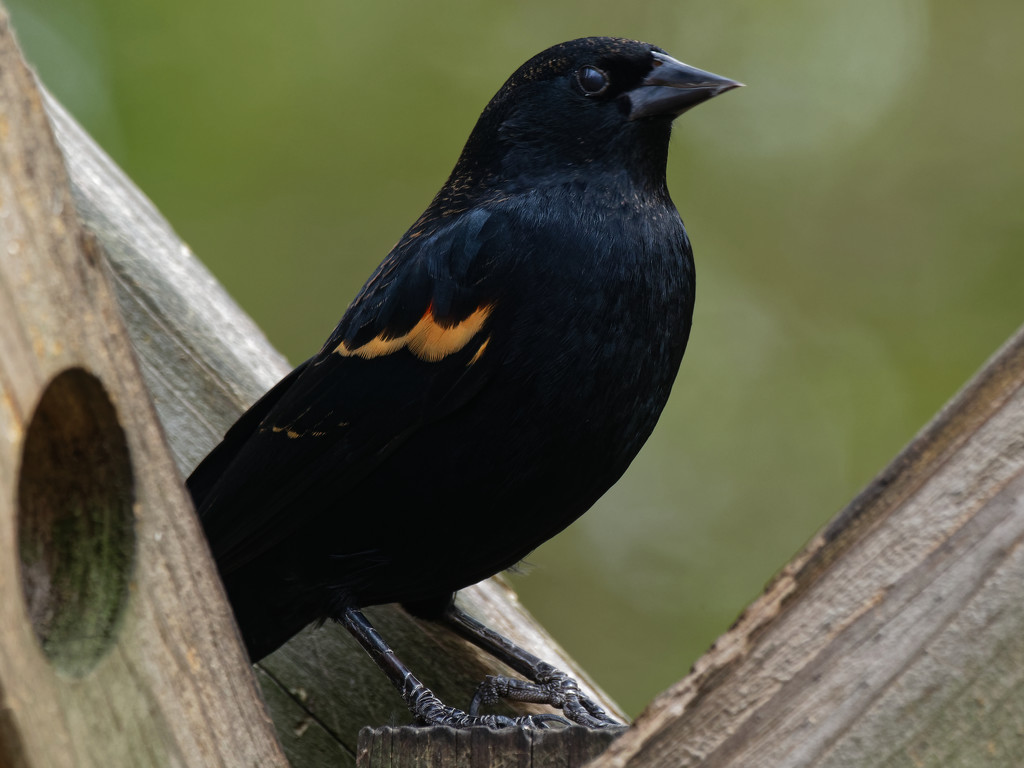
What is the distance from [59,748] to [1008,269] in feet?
21.5

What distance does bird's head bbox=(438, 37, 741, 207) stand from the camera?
2.62 m

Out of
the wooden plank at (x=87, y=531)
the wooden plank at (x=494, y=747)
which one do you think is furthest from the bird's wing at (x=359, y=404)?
the wooden plank at (x=87, y=531)

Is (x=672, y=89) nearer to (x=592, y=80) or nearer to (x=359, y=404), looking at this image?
(x=592, y=80)

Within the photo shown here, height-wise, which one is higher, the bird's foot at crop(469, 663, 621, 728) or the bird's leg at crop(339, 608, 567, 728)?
the bird's leg at crop(339, 608, 567, 728)

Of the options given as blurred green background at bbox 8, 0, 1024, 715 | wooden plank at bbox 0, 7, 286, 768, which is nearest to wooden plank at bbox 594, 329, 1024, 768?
wooden plank at bbox 0, 7, 286, 768

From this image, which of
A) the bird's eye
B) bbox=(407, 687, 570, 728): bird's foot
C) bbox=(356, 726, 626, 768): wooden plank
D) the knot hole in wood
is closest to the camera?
the knot hole in wood

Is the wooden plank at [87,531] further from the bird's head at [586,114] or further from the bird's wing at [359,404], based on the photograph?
the bird's head at [586,114]

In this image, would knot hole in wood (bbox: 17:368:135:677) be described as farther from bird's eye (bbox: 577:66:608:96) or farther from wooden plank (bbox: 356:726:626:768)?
bird's eye (bbox: 577:66:608:96)

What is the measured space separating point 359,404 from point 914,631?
1.45 meters

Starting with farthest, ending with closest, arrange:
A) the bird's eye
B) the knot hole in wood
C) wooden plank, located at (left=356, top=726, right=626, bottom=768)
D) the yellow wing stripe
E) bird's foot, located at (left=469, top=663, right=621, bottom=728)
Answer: the bird's eye → the yellow wing stripe → bird's foot, located at (left=469, top=663, right=621, bottom=728) → wooden plank, located at (left=356, top=726, right=626, bottom=768) → the knot hole in wood

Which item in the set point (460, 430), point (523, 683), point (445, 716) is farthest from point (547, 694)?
point (460, 430)

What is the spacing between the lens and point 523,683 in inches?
85.0

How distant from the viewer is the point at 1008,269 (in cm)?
661

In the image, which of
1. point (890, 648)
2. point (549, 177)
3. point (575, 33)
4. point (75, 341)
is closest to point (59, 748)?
point (75, 341)
